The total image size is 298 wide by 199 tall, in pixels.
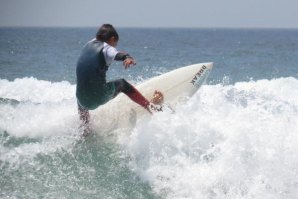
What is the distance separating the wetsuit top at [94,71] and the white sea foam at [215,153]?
24.6 inches

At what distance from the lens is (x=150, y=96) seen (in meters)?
6.50

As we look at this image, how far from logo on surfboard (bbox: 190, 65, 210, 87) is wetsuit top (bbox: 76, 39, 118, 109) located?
1.68m

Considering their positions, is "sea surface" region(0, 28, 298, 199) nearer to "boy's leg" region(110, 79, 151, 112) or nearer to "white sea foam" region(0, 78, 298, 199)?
"white sea foam" region(0, 78, 298, 199)

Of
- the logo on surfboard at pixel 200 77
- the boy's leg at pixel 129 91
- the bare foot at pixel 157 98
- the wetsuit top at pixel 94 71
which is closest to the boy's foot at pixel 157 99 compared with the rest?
the bare foot at pixel 157 98

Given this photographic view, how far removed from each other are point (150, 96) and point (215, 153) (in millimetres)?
1549

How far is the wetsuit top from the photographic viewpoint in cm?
540

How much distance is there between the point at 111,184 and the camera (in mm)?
5102

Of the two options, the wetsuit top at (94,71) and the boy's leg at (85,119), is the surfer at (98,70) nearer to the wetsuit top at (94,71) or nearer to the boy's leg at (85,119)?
the wetsuit top at (94,71)

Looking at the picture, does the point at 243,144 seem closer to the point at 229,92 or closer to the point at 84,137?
the point at 84,137

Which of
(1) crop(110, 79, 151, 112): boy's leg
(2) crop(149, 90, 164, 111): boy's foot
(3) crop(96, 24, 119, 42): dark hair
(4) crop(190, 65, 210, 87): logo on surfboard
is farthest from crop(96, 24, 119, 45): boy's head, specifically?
(4) crop(190, 65, 210, 87): logo on surfboard

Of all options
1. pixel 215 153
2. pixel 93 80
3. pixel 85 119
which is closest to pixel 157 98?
pixel 85 119

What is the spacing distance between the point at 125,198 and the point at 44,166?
39.6 inches

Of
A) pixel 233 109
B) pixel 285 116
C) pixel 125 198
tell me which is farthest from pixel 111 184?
pixel 285 116

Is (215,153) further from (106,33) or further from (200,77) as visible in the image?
(200,77)
